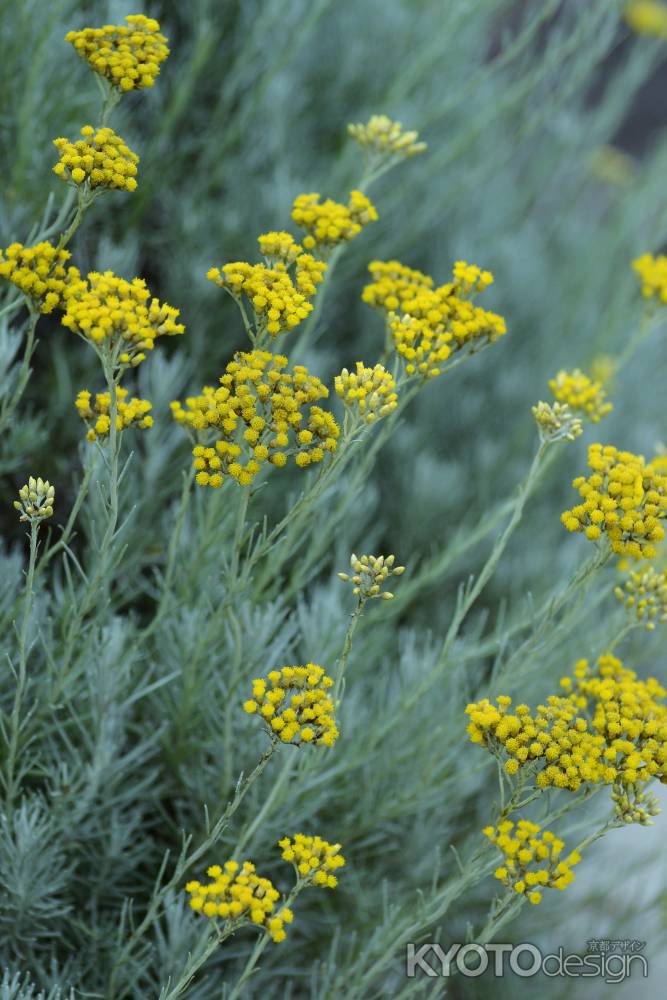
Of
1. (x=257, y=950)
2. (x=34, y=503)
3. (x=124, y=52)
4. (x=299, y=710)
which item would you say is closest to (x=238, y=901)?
(x=257, y=950)

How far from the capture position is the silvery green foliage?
128 centimetres

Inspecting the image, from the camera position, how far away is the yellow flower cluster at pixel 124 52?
3.54 ft

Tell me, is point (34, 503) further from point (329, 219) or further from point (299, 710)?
point (329, 219)

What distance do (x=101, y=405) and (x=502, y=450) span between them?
52.0 inches

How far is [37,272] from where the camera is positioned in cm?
103

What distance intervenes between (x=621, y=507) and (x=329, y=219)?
49 centimetres

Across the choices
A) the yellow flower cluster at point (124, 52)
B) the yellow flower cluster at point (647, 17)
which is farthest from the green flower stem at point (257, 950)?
the yellow flower cluster at point (647, 17)

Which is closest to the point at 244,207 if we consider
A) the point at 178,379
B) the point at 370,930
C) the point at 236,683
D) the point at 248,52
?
the point at 248,52

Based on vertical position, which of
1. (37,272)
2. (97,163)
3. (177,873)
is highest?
A: (97,163)

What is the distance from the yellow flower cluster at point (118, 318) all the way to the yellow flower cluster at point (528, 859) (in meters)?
0.56

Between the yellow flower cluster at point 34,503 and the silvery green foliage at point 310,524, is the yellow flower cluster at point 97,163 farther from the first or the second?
the yellow flower cluster at point 34,503

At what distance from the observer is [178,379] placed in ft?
5.80

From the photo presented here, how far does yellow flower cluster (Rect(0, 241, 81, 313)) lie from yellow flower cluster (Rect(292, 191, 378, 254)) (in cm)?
30

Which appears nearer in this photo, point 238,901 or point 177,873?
point 238,901
